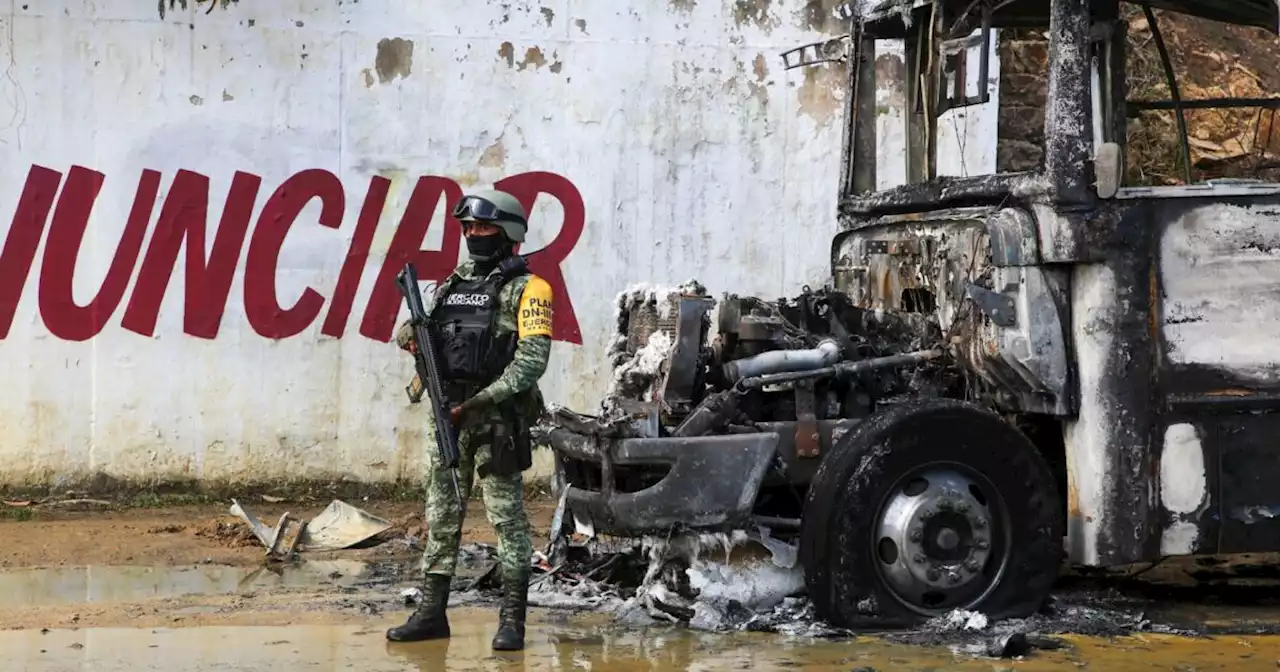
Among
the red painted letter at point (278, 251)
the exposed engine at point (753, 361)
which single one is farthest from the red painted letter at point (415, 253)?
the exposed engine at point (753, 361)

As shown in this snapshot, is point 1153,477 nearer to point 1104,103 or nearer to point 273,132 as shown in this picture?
point 1104,103

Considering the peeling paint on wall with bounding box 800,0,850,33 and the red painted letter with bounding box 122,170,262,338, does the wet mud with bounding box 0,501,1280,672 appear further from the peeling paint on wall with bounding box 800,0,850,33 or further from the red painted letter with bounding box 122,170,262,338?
the peeling paint on wall with bounding box 800,0,850,33

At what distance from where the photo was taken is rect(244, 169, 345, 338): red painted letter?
9.52 meters

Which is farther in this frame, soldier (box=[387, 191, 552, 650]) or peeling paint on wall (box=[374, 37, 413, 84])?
peeling paint on wall (box=[374, 37, 413, 84])

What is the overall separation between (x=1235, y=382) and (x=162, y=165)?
610 centimetres

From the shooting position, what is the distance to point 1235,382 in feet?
20.1

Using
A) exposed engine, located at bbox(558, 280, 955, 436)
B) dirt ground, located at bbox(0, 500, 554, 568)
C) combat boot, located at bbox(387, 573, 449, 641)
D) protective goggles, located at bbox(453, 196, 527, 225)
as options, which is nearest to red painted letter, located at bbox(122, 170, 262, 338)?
dirt ground, located at bbox(0, 500, 554, 568)

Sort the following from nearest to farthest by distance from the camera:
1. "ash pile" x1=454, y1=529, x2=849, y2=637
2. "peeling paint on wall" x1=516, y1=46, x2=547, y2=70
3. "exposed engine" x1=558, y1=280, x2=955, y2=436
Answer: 1. "ash pile" x1=454, y1=529, x2=849, y2=637
2. "exposed engine" x1=558, y1=280, x2=955, y2=436
3. "peeling paint on wall" x1=516, y1=46, x2=547, y2=70

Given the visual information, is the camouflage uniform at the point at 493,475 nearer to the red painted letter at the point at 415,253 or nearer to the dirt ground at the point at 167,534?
the dirt ground at the point at 167,534

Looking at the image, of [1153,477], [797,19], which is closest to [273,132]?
[797,19]

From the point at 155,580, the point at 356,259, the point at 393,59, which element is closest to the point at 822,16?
the point at 393,59

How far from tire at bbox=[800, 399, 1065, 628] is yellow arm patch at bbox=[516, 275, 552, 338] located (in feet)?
3.82

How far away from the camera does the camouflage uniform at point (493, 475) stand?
5.89 metres

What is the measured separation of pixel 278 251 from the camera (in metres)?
9.55
